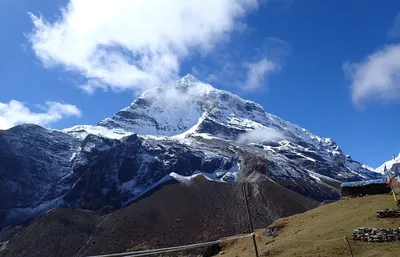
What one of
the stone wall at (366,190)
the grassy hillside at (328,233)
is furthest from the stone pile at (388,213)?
the stone wall at (366,190)

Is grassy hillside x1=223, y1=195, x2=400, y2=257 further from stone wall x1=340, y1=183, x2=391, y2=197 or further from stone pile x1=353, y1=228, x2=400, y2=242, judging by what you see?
stone wall x1=340, y1=183, x2=391, y2=197

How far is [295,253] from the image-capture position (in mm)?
42250

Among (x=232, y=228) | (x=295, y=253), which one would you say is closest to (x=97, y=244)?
(x=232, y=228)

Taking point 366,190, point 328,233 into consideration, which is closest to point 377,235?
point 328,233

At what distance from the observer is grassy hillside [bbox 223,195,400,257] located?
3922cm

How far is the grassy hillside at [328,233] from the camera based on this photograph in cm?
3922

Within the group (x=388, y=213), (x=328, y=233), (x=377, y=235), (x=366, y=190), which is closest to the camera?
(x=377, y=235)

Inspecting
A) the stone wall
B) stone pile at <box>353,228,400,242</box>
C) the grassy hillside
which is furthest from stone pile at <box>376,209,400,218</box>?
the stone wall

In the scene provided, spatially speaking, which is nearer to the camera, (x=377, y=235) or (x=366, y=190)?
(x=377, y=235)

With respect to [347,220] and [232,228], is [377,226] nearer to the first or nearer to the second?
[347,220]

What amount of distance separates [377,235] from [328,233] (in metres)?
5.80

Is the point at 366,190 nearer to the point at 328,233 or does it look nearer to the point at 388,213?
the point at 388,213

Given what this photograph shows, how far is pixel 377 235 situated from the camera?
3988 centimetres

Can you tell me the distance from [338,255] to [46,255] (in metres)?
174
